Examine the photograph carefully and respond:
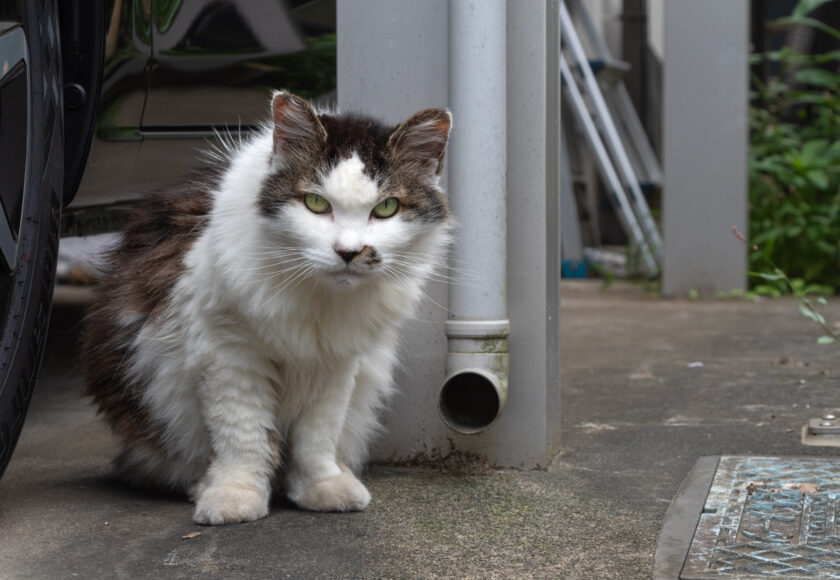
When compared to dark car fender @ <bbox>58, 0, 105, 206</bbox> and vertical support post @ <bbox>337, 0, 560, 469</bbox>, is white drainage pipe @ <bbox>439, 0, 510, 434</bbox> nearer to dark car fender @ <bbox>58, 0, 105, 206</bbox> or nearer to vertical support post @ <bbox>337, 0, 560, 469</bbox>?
vertical support post @ <bbox>337, 0, 560, 469</bbox>

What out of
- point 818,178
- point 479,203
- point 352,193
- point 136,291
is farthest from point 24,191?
point 818,178

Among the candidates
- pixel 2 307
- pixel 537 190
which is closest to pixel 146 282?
pixel 2 307

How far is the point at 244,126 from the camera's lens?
3.08m

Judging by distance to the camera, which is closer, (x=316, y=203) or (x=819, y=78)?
(x=316, y=203)

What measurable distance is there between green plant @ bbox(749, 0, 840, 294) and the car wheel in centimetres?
459

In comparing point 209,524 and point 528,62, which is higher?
point 528,62

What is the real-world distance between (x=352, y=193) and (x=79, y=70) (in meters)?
0.81

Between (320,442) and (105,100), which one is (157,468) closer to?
(320,442)

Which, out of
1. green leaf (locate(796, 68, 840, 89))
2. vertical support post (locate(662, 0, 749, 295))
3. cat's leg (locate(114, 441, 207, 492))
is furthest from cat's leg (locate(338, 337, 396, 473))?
green leaf (locate(796, 68, 840, 89))

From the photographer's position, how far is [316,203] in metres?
2.02

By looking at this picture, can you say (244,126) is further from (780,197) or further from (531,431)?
(780,197)

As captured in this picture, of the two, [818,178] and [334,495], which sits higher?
[818,178]

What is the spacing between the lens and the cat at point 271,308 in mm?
2035

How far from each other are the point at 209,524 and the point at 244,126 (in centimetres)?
137
